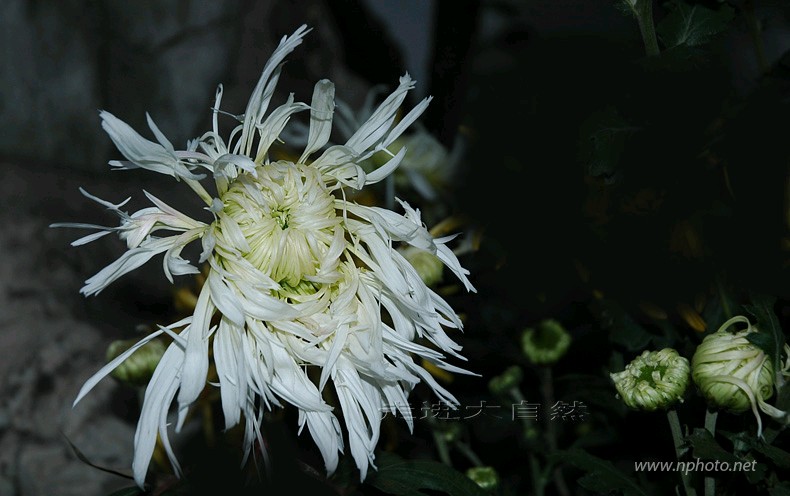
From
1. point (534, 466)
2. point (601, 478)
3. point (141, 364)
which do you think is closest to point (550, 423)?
point (534, 466)

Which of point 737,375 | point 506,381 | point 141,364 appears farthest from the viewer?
point 506,381

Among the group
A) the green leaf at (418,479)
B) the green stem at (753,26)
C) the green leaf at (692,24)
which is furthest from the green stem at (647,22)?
the green leaf at (418,479)

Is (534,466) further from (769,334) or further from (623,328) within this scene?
(769,334)

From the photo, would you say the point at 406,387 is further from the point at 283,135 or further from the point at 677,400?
the point at 283,135

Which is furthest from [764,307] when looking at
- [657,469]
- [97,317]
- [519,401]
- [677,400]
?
[97,317]

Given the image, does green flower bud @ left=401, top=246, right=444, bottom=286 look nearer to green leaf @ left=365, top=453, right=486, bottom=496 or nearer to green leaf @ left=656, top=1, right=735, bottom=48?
green leaf @ left=365, top=453, right=486, bottom=496

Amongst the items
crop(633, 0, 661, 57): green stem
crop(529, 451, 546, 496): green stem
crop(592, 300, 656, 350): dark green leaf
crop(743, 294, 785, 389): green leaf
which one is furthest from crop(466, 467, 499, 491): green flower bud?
crop(633, 0, 661, 57): green stem
